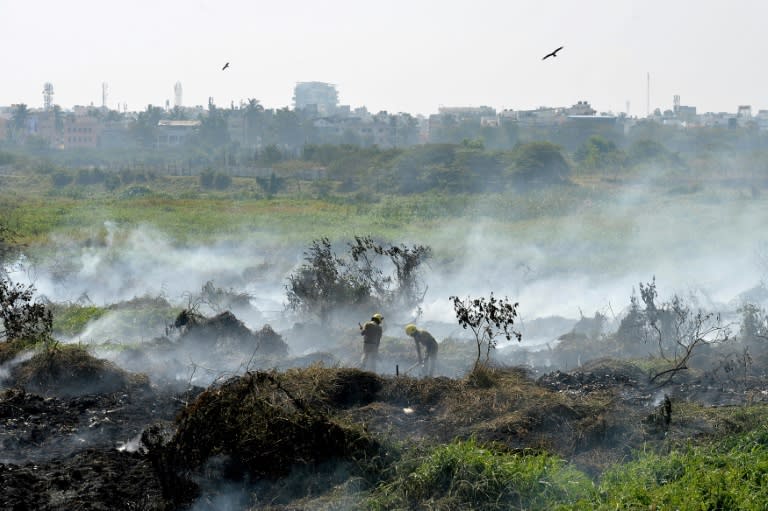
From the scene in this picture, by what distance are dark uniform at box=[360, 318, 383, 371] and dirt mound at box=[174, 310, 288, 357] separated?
9.03ft

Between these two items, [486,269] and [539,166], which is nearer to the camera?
[486,269]

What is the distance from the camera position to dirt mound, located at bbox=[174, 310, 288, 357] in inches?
658

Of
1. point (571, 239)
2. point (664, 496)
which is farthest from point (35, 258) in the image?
point (664, 496)

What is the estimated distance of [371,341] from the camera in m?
14.2

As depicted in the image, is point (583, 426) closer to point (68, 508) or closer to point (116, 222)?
point (68, 508)

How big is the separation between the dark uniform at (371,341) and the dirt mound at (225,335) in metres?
2.75

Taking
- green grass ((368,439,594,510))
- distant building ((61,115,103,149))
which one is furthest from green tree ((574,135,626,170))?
distant building ((61,115,103,149))

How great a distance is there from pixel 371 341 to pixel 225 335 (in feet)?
12.2

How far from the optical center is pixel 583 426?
1031cm

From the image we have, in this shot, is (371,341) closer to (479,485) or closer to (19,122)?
(479,485)

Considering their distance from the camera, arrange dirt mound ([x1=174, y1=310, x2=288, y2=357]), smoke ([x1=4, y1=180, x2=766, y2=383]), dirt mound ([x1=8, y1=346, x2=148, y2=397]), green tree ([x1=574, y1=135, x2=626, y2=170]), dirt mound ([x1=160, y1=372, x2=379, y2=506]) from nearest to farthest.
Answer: dirt mound ([x1=160, y1=372, x2=379, y2=506]) → dirt mound ([x1=8, y1=346, x2=148, y2=397]) → dirt mound ([x1=174, y1=310, x2=288, y2=357]) → smoke ([x1=4, y1=180, x2=766, y2=383]) → green tree ([x1=574, y1=135, x2=626, y2=170])

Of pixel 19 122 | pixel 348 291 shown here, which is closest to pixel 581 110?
pixel 19 122

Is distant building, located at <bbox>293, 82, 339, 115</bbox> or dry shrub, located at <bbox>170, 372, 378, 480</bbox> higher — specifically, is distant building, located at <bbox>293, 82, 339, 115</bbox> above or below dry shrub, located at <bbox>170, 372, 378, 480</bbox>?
above

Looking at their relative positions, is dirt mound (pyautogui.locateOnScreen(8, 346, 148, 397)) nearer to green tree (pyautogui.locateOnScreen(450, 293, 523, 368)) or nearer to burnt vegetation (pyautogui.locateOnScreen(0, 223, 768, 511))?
burnt vegetation (pyautogui.locateOnScreen(0, 223, 768, 511))
